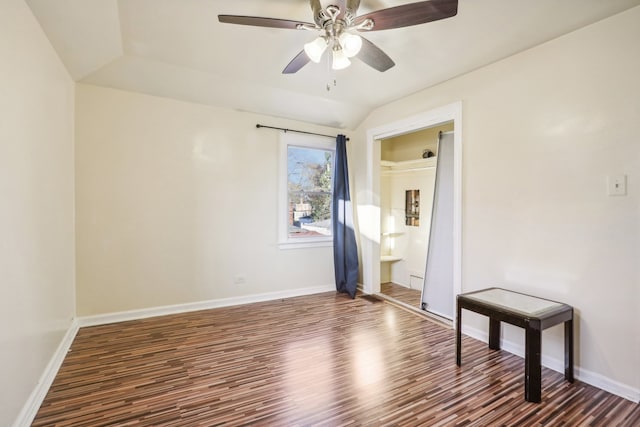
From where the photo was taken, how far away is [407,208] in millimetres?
4809

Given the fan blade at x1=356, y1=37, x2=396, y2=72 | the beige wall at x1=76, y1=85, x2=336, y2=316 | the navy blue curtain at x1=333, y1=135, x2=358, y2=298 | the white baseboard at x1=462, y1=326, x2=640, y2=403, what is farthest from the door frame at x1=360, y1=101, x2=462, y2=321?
the fan blade at x1=356, y1=37, x2=396, y2=72

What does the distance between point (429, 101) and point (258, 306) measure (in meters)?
3.12

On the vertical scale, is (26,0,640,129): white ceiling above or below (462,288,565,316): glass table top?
above

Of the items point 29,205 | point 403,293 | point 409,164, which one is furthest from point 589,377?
point 29,205

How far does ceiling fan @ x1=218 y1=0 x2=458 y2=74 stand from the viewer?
1650mm

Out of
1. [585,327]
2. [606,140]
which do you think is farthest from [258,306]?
[606,140]

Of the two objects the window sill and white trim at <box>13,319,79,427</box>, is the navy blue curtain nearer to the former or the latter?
the window sill

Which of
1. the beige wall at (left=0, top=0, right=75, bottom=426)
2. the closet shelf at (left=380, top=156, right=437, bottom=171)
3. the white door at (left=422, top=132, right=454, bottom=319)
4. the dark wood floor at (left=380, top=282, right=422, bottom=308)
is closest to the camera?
the beige wall at (left=0, top=0, right=75, bottom=426)

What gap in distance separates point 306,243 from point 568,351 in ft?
9.53

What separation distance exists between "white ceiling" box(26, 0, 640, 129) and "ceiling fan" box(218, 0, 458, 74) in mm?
322

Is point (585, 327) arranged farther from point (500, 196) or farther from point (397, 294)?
point (397, 294)

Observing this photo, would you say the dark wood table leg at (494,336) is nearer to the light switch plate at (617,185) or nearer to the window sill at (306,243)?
the light switch plate at (617,185)

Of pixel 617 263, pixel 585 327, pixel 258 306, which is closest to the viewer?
pixel 617 263

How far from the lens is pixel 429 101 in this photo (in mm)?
3307
